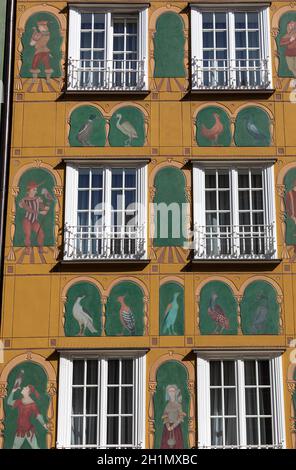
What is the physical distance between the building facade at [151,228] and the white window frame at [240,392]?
0.09 ft

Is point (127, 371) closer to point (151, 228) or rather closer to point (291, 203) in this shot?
point (151, 228)

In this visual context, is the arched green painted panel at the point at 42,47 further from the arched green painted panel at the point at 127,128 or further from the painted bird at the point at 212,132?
the painted bird at the point at 212,132

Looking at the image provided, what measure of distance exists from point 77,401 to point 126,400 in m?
0.96

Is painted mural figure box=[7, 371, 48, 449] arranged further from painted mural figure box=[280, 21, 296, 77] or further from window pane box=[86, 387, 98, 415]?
painted mural figure box=[280, 21, 296, 77]

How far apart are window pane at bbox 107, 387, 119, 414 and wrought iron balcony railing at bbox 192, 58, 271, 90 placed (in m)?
6.72

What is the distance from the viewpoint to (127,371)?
733 inches

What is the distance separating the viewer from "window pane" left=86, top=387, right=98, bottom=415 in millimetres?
18406

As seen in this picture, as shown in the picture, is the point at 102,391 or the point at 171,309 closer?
the point at 102,391

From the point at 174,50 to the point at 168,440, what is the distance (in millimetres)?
8298

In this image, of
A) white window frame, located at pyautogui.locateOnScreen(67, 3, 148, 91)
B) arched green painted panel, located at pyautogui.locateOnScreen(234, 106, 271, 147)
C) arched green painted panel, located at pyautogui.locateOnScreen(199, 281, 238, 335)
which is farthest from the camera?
white window frame, located at pyautogui.locateOnScreen(67, 3, 148, 91)

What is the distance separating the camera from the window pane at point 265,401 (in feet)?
60.2

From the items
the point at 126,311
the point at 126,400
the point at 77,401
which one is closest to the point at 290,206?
the point at 126,311

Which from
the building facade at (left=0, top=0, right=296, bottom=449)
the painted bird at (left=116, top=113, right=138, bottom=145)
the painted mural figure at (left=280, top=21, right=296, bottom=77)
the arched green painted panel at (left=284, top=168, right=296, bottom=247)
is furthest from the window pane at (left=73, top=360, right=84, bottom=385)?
the painted mural figure at (left=280, top=21, right=296, bottom=77)
